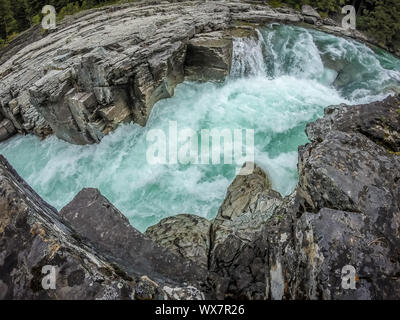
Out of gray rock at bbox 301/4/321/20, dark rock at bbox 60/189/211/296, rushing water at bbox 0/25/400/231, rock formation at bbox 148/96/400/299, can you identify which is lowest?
rushing water at bbox 0/25/400/231

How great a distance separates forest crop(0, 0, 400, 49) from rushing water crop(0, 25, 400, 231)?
7.26 meters

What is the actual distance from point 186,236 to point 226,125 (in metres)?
9.55

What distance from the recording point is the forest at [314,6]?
28586 mm

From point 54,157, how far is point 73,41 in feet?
32.5

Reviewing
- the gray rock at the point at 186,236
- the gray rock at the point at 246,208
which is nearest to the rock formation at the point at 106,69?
the gray rock at the point at 246,208

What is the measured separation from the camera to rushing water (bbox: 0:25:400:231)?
13.2m

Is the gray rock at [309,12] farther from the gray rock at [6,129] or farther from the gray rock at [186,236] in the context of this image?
the gray rock at [6,129]

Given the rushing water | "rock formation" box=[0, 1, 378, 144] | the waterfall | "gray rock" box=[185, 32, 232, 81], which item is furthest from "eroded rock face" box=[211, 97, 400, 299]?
the waterfall

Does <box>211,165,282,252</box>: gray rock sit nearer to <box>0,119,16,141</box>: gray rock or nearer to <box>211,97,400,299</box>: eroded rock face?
<box>211,97,400,299</box>: eroded rock face

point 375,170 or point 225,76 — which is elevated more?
point 375,170

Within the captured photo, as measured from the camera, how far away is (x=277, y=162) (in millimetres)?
13938

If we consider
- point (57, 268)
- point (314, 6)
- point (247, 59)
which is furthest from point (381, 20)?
point (57, 268)
